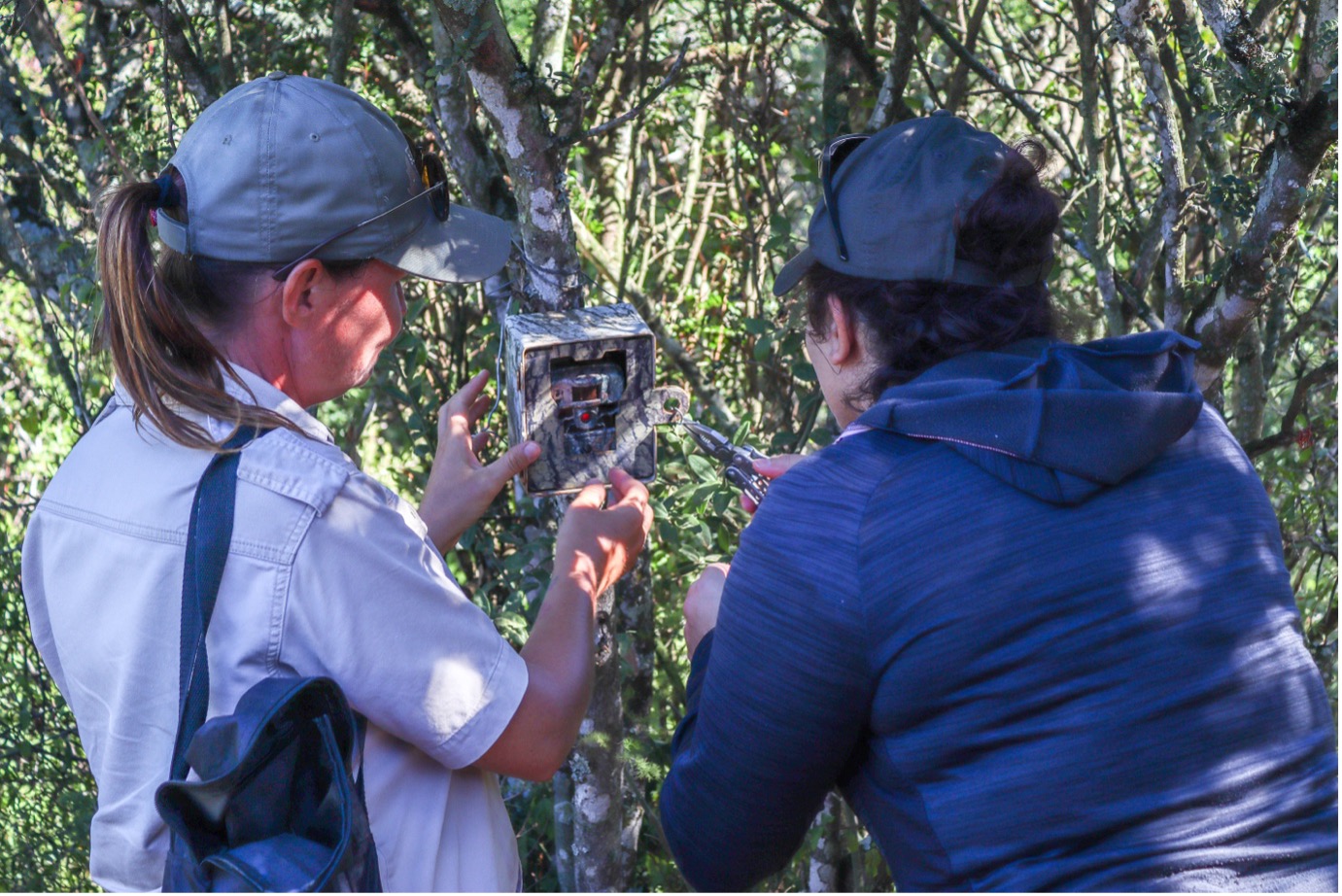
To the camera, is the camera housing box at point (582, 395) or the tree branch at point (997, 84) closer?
the camera housing box at point (582, 395)

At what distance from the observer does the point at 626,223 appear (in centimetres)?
442

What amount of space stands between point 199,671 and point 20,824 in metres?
3.26

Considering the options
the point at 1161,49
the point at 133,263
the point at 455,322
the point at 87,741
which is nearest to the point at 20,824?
the point at 455,322

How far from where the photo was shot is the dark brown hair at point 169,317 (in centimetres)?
147

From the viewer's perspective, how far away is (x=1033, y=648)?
4.31 ft

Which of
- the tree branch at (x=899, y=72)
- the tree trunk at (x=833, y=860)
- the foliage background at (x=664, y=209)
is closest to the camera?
the foliage background at (x=664, y=209)

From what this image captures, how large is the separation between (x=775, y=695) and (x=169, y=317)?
91 cm

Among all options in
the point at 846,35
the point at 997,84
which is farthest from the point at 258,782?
the point at 997,84

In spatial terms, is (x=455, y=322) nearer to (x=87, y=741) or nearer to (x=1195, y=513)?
(x=87, y=741)

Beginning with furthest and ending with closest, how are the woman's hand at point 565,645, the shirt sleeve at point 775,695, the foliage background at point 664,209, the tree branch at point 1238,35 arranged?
the foliage background at point 664,209 < the tree branch at point 1238,35 < the woman's hand at point 565,645 < the shirt sleeve at point 775,695

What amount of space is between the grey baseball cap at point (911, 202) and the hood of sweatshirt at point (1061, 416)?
0.65 ft

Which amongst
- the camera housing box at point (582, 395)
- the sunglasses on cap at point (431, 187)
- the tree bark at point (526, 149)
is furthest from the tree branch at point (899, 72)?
the sunglasses on cap at point (431, 187)

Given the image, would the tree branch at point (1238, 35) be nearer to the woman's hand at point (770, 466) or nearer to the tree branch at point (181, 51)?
the woman's hand at point (770, 466)

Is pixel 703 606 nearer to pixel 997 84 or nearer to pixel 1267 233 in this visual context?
pixel 1267 233
